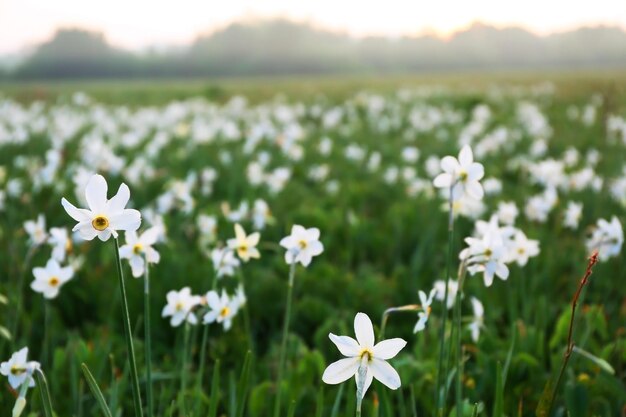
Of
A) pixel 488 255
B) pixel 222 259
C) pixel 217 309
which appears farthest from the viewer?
pixel 222 259

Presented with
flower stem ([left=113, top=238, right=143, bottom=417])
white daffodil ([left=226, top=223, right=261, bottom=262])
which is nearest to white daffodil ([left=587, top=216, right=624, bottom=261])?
white daffodil ([left=226, top=223, right=261, bottom=262])

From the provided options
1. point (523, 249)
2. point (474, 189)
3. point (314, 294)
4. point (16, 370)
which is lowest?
point (314, 294)

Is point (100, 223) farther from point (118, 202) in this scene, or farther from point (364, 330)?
point (364, 330)

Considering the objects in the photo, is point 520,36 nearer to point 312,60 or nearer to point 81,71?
point 312,60

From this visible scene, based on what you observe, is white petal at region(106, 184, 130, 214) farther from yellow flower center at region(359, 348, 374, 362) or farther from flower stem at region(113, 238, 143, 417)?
yellow flower center at region(359, 348, 374, 362)

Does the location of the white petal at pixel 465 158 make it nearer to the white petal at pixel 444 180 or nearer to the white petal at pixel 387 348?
the white petal at pixel 444 180

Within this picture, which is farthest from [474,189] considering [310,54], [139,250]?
[310,54]

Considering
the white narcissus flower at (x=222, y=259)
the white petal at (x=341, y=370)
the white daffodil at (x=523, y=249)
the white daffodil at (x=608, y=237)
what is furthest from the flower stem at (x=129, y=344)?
the white daffodil at (x=608, y=237)
